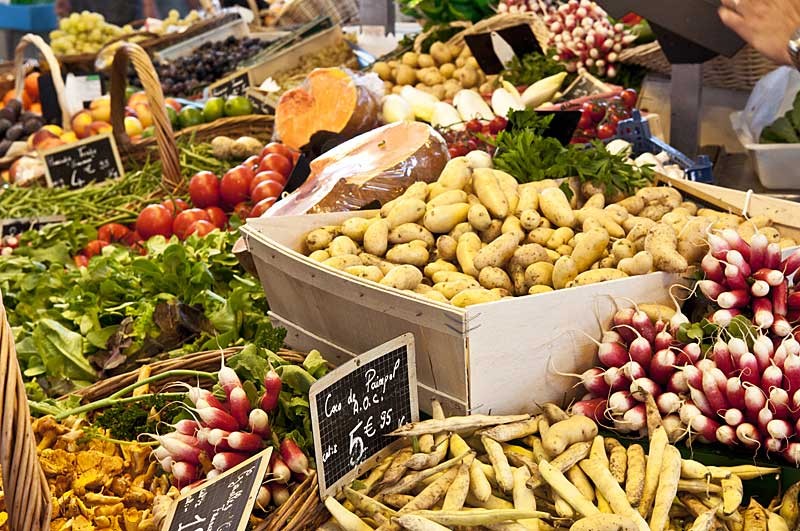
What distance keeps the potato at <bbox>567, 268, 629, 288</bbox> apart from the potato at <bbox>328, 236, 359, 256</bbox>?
21.4 inches

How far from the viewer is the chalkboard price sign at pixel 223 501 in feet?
4.59

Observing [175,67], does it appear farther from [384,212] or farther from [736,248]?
[736,248]

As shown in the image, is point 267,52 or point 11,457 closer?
point 11,457

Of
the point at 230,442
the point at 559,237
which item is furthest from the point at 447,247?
the point at 230,442

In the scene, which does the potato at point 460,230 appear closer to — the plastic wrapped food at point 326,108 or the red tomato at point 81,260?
the plastic wrapped food at point 326,108

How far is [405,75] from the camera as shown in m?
4.82

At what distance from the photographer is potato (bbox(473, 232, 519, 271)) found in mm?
1987

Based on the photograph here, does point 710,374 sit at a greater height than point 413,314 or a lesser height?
lesser

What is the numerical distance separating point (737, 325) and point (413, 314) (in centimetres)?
66

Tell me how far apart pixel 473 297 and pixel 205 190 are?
2.04 m

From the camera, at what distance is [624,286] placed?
1.86 meters

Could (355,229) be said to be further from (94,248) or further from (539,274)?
(94,248)

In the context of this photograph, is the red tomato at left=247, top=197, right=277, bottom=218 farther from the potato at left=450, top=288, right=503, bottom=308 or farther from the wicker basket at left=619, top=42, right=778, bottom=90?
the wicker basket at left=619, top=42, right=778, bottom=90

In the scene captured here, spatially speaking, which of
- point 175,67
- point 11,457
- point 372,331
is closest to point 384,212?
point 372,331
